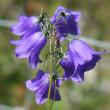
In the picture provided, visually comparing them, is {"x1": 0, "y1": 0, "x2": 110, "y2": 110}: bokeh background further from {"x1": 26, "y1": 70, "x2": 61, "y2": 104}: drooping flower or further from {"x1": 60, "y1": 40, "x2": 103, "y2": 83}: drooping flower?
{"x1": 60, "y1": 40, "x2": 103, "y2": 83}: drooping flower

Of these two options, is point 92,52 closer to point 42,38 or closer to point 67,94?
point 42,38

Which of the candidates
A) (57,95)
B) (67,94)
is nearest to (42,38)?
(57,95)

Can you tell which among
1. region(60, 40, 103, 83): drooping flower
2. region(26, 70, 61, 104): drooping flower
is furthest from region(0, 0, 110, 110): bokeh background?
region(60, 40, 103, 83): drooping flower

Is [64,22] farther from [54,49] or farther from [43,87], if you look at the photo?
[43,87]

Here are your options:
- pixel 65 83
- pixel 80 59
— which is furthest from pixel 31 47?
pixel 65 83

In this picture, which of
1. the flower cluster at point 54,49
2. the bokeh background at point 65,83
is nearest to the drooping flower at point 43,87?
the flower cluster at point 54,49
